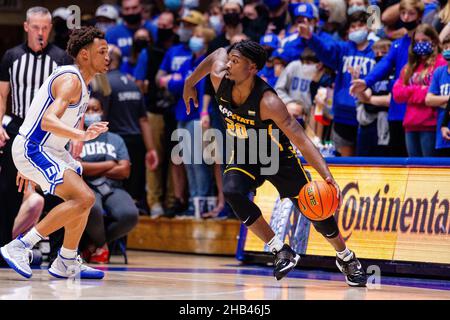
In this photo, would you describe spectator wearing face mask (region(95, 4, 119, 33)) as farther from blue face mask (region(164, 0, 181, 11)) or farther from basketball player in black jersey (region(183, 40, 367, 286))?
basketball player in black jersey (region(183, 40, 367, 286))

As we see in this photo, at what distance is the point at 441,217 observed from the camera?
847 centimetres

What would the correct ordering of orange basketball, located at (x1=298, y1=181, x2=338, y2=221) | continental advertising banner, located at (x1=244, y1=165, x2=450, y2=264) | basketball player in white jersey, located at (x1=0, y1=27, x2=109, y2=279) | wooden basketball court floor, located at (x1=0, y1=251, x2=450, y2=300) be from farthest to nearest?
1. continental advertising banner, located at (x1=244, y1=165, x2=450, y2=264)
2. basketball player in white jersey, located at (x1=0, y1=27, x2=109, y2=279)
3. orange basketball, located at (x1=298, y1=181, x2=338, y2=221)
4. wooden basketball court floor, located at (x1=0, y1=251, x2=450, y2=300)

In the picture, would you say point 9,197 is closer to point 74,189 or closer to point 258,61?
point 74,189

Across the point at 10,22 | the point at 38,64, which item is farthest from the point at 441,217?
the point at 10,22

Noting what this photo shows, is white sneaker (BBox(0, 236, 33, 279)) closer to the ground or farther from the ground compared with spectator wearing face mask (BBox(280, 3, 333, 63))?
closer to the ground

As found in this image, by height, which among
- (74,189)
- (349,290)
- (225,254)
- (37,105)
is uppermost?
(37,105)

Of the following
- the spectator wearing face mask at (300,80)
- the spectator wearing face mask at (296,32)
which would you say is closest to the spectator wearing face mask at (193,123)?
the spectator wearing face mask at (296,32)

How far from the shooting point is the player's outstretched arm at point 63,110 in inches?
274

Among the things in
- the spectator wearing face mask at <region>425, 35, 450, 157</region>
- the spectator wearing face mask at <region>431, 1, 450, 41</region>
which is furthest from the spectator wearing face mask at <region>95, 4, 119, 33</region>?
the spectator wearing face mask at <region>425, 35, 450, 157</region>

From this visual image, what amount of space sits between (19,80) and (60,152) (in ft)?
5.82

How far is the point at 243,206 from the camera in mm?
7625

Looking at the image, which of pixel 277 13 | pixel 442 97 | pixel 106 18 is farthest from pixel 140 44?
pixel 442 97

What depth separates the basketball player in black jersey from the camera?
24.7 ft
